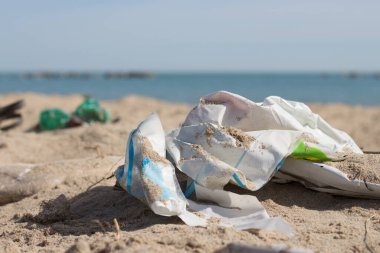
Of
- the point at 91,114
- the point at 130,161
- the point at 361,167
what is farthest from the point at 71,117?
the point at 361,167

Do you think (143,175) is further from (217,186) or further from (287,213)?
(287,213)

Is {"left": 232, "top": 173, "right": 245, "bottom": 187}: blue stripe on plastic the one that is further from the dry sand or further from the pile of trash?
the dry sand

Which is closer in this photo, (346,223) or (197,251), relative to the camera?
(197,251)

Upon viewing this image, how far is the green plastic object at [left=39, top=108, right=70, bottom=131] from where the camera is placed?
6.95m

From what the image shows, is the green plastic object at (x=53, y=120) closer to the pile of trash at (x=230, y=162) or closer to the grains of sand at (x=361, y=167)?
the pile of trash at (x=230, y=162)

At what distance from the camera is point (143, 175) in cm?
272

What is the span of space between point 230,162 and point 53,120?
469cm

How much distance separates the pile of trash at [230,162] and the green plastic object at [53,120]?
13.4 ft

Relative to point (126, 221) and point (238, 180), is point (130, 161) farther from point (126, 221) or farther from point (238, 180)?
point (238, 180)

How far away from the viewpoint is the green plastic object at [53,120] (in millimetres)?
6949

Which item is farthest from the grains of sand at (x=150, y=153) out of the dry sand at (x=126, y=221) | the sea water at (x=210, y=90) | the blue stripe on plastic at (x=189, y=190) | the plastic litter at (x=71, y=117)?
the sea water at (x=210, y=90)

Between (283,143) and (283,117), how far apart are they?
0.30m

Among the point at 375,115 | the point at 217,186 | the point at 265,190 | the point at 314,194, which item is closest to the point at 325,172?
the point at 314,194

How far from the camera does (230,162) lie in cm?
291
